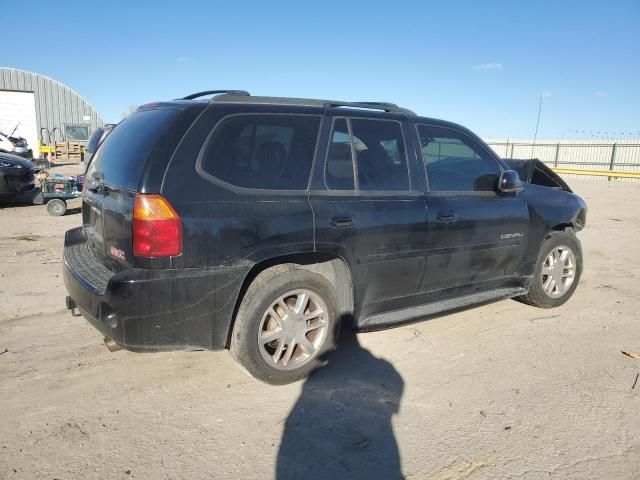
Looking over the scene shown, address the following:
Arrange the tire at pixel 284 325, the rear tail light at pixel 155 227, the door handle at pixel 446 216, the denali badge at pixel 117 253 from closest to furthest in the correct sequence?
the rear tail light at pixel 155 227
the denali badge at pixel 117 253
the tire at pixel 284 325
the door handle at pixel 446 216

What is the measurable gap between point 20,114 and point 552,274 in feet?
122

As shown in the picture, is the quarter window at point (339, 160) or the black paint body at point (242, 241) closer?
the black paint body at point (242, 241)

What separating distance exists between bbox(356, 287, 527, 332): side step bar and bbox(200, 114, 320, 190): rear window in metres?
1.15

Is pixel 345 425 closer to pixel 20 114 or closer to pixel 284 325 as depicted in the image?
pixel 284 325

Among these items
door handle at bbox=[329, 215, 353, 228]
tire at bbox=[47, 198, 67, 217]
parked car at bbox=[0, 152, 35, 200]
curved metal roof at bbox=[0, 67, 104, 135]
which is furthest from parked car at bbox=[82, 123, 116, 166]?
curved metal roof at bbox=[0, 67, 104, 135]

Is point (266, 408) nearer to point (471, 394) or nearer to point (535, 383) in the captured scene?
point (471, 394)

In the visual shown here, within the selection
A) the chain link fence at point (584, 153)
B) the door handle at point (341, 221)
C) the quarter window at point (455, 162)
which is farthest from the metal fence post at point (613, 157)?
the door handle at point (341, 221)

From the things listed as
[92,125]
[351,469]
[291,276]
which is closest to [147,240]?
[291,276]

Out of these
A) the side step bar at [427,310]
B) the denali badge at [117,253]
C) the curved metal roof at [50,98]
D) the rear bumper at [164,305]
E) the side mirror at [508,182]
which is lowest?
the side step bar at [427,310]

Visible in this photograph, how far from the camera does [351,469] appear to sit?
2.37 metres

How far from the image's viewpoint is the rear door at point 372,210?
126 inches

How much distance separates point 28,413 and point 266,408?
4.56ft

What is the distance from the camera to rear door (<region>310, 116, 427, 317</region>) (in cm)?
320

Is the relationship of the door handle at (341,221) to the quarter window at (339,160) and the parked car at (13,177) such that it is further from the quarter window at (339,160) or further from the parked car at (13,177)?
the parked car at (13,177)
